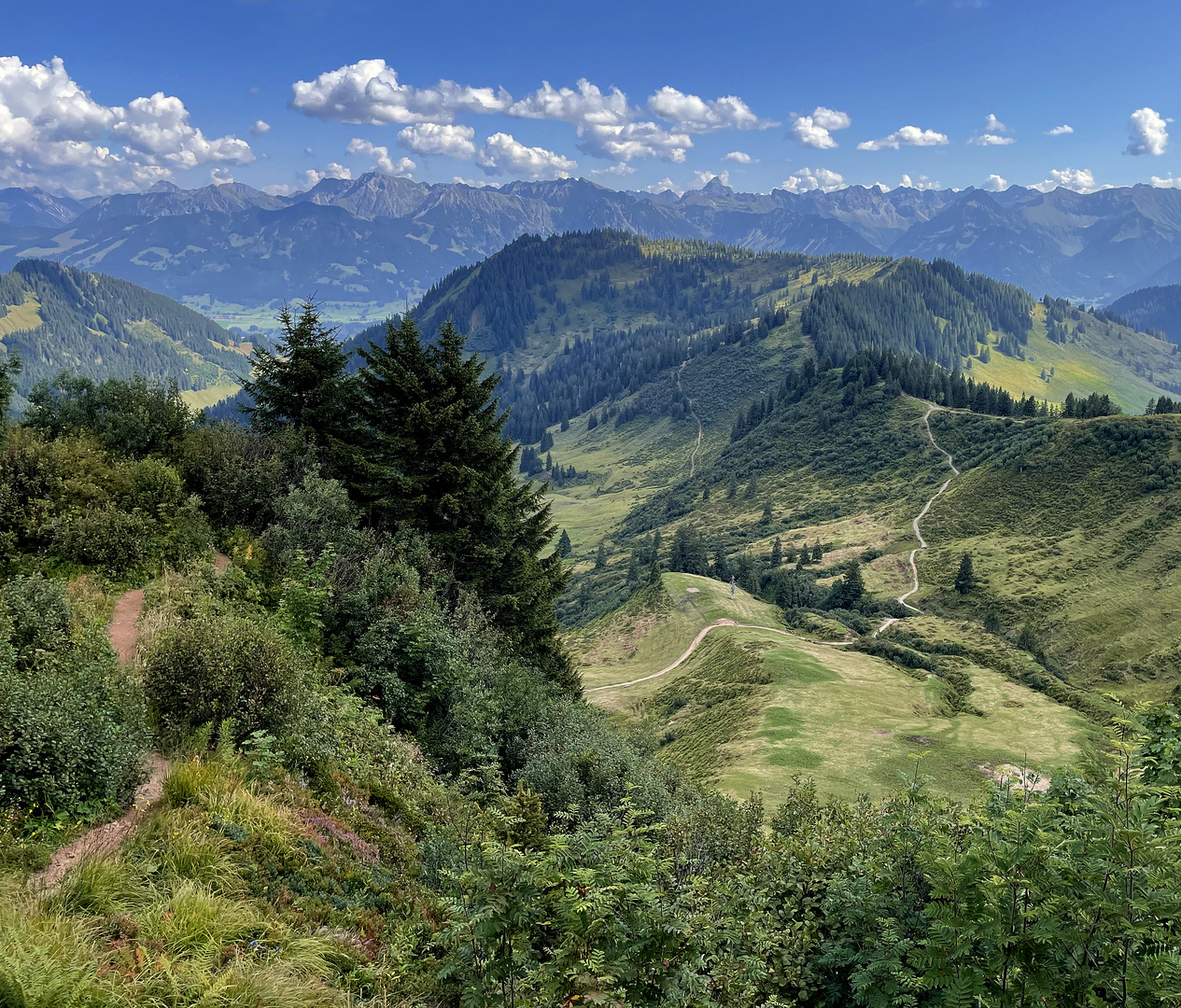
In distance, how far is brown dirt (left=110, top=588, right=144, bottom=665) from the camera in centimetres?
1412

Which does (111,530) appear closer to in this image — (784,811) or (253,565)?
(253,565)

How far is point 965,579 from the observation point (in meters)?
99.5

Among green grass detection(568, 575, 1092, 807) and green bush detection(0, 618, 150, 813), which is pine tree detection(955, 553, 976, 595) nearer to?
green grass detection(568, 575, 1092, 807)

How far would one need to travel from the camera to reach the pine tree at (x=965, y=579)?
99.2 m

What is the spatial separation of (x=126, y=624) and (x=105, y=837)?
8617mm

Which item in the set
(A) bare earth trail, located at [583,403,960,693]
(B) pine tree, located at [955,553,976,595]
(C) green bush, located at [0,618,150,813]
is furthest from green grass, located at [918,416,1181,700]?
(C) green bush, located at [0,618,150,813]

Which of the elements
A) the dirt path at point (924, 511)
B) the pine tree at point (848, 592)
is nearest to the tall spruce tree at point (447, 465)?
the dirt path at point (924, 511)

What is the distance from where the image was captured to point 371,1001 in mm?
6941

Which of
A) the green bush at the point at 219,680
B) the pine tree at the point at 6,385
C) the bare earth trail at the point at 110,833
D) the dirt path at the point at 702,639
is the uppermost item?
the pine tree at the point at 6,385

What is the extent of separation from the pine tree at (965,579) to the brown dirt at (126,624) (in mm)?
107492

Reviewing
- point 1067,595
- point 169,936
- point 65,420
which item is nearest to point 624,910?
point 169,936

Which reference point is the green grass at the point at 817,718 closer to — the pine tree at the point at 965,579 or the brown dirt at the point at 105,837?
the brown dirt at the point at 105,837

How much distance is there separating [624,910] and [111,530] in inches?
727

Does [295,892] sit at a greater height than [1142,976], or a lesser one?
lesser
